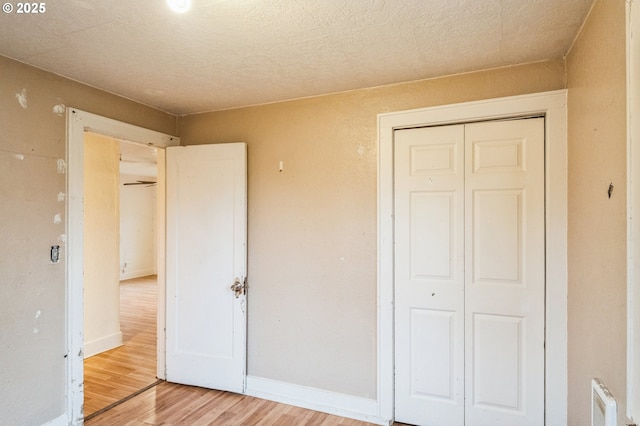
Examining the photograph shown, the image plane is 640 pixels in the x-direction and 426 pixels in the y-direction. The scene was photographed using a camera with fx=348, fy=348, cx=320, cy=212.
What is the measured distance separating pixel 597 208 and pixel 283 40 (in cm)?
164

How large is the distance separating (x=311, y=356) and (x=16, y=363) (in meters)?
1.83

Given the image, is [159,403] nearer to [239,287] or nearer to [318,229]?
[239,287]

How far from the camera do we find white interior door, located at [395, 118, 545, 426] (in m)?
2.10

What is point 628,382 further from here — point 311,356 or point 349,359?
point 311,356

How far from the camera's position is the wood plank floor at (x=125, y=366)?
2836 millimetres

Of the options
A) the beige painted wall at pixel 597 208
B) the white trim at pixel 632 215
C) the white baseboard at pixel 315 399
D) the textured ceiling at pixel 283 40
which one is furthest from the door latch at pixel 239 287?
the white trim at pixel 632 215

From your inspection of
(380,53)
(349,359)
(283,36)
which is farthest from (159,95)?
(349,359)

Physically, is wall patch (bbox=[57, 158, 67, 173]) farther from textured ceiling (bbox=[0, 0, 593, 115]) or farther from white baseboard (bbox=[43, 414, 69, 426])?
white baseboard (bbox=[43, 414, 69, 426])

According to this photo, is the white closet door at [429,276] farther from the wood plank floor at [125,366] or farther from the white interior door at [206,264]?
the wood plank floor at [125,366]

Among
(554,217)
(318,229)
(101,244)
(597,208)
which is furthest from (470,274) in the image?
(101,244)

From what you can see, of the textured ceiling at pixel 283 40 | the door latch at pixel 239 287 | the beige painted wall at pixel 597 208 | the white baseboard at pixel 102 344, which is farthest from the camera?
the white baseboard at pixel 102 344

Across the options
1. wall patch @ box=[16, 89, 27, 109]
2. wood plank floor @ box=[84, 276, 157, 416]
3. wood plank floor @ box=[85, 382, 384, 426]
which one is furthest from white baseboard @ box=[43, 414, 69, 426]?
wall patch @ box=[16, 89, 27, 109]

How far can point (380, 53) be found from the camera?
195 centimetres

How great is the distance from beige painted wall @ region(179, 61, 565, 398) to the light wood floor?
9.0 inches
